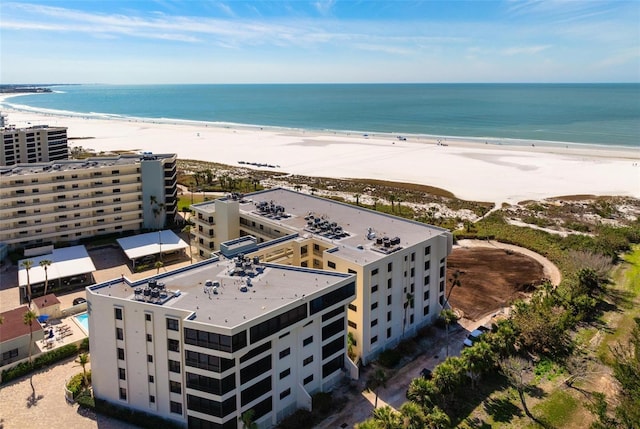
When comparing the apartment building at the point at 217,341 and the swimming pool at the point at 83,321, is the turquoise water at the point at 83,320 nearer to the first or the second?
the swimming pool at the point at 83,321

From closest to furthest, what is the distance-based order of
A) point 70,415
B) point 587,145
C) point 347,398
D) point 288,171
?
point 70,415 < point 347,398 < point 288,171 < point 587,145

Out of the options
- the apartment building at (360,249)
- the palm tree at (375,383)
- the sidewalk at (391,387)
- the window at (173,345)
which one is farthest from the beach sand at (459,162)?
the window at (173,345)

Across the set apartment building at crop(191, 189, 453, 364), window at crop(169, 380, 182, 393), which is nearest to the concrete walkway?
window at crop(169, 380, 182, 393)

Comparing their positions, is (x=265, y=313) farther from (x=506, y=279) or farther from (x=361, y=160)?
(x=361, y=160)

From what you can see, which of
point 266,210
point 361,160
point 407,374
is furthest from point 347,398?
point 361,160

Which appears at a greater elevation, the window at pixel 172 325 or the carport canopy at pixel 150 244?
the window at pixel 172 325
